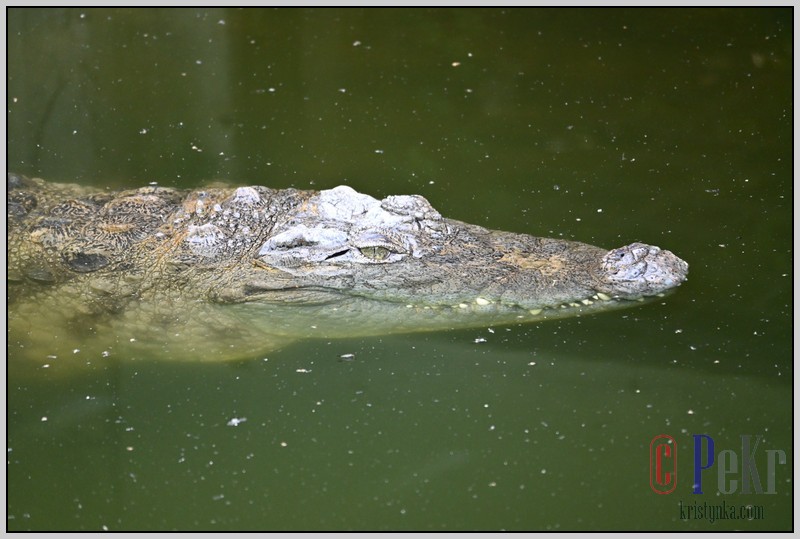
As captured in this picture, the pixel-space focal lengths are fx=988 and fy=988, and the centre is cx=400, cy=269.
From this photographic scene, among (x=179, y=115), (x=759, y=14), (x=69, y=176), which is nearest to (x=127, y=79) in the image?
(x=179, y=115)

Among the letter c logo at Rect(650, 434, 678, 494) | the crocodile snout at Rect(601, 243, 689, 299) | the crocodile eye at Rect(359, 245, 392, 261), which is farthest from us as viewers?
the crocodile eye at Rect(359, 245, 392, 261)

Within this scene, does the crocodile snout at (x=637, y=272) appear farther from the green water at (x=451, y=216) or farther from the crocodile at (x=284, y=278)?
the green water at (x=451, y=216)

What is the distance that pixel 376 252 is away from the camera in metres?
5.32

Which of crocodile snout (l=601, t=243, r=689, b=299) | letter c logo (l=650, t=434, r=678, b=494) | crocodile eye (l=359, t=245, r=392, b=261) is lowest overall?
letter c logo (l=650, t=434, r=678, b=494)

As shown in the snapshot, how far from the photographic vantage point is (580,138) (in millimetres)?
6980

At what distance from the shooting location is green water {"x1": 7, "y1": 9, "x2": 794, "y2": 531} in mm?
4363

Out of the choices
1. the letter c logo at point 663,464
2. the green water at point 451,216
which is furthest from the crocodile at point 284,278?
the letter c logo at point 663,464

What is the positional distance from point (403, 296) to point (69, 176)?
287 cm

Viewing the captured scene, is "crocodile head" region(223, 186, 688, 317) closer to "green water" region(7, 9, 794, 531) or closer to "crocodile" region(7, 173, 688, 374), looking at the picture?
"crocodile" region(7, 173, 688, 374)

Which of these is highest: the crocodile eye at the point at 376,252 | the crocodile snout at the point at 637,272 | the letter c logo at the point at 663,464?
the crocodile eye at the point at 376,252

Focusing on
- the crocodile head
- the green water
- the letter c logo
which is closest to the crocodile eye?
the crocodile head

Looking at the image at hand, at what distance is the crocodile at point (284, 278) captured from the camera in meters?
5.21

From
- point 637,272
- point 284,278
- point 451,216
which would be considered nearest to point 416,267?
point 284,278

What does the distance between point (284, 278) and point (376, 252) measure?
1.69ft
